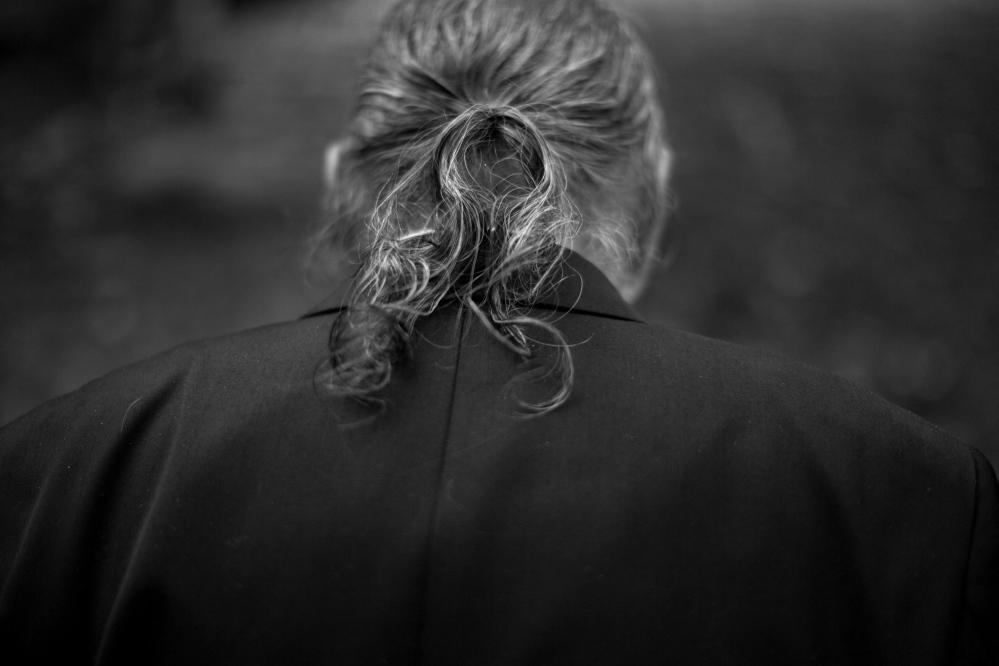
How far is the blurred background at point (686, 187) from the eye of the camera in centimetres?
391

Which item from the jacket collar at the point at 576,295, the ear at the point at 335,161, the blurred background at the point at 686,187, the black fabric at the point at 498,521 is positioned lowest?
the blurred background at the point at 686,187

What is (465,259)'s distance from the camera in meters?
1.07

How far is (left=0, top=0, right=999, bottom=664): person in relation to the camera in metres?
1.01

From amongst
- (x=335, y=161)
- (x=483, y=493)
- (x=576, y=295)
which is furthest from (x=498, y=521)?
(x=335, y=161)

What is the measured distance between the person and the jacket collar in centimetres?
1

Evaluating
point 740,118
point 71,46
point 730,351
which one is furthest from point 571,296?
point 71,46

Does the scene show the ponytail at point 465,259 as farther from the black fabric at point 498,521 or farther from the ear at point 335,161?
the ear at point 335,161

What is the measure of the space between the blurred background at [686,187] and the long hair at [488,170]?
2527mm

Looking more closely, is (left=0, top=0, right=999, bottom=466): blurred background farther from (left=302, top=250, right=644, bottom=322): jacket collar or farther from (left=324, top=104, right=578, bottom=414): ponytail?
(left=324, top=104, right=578, bottom=414): ponytail

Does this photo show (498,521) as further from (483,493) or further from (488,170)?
(488,170)

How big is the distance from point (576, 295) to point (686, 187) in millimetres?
3522

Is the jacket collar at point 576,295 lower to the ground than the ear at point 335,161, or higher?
lower

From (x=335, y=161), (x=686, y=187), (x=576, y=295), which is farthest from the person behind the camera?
(x=686, y=187)

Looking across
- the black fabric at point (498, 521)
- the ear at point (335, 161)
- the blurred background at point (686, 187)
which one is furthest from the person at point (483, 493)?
the blurred background at point (686, 187)
